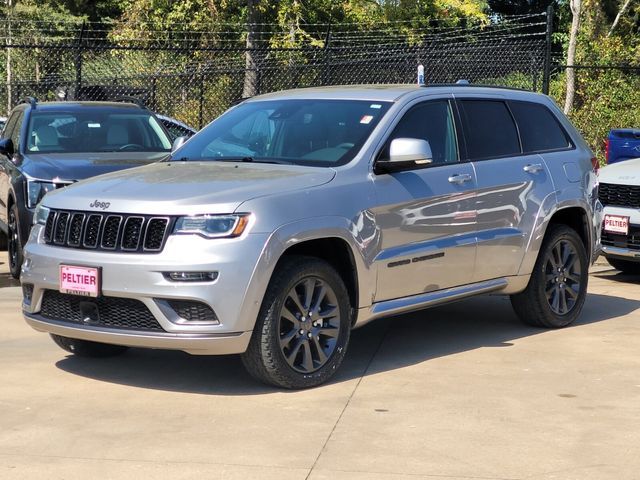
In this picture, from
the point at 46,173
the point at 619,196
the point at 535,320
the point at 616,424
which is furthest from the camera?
the point at 619,196

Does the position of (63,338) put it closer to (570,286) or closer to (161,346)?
(161,346)

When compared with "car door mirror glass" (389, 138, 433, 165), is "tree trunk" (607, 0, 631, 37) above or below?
below

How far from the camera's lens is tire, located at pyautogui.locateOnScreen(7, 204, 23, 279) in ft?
35.0

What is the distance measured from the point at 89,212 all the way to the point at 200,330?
0.94 meters

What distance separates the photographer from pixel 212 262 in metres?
6.11

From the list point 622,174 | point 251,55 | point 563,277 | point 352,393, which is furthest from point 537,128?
point 251,55

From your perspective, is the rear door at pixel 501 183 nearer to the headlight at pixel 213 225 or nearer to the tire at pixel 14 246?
the headlight at pixel 213 225

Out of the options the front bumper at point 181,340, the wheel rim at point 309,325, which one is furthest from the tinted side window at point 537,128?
the front bumper at point 181,340

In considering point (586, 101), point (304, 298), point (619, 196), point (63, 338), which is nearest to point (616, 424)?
point (304, 298)

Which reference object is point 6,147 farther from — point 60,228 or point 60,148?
point 60,228

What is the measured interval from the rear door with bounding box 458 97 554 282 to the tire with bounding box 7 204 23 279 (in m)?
4.56

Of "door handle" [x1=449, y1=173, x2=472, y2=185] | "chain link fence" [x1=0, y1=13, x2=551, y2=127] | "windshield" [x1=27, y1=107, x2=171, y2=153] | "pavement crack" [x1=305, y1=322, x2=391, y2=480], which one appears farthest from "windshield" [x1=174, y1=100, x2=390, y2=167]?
"chain link fence" [x1=0, y1=13, x2=551, y2=127]

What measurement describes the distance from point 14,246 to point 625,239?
5.58m

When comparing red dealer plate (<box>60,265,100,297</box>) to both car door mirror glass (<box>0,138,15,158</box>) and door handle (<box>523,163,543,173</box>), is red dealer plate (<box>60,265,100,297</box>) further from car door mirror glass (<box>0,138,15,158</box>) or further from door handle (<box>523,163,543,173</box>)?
car door mirror glass (<box>0,138,15,158</box>)
